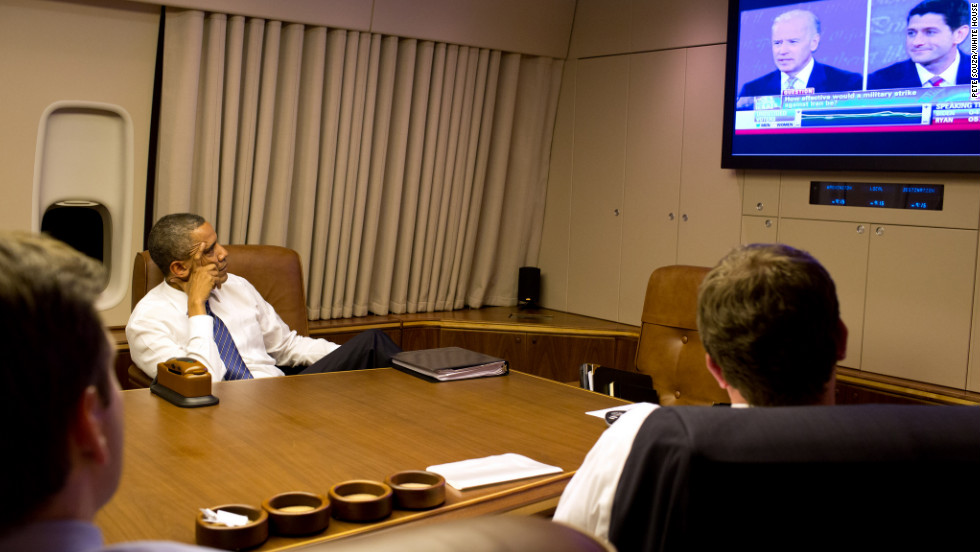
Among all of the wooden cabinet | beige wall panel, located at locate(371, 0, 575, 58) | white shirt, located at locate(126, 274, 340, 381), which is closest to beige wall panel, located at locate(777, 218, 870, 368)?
the wooden cabinet

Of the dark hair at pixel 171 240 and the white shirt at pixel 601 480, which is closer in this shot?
the white shirt at pixel 601 480

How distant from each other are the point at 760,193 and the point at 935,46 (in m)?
1.07

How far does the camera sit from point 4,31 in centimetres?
384

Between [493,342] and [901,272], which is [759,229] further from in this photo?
[493,342]

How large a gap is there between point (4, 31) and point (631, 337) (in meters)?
3.39

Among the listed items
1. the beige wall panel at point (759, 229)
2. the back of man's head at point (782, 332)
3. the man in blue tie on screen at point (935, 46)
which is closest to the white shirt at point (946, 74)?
the man in blue tie on screen at point (935, 46)

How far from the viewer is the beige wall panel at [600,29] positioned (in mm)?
5215

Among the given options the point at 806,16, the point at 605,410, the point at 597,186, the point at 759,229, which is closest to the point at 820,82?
the point at 806,16

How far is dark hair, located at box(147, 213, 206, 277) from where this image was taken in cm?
320

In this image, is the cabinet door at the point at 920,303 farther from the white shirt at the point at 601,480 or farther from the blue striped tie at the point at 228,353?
the white shirt at the point at 601,480

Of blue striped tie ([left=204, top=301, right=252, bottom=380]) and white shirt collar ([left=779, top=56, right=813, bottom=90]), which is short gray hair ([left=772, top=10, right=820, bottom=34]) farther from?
blue striped tie ([left=204, top=301, right=252, bottom=380])

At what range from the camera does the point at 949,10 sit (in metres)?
3.63

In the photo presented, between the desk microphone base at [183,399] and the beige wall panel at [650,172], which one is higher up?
the beige wall panel at [650,172]

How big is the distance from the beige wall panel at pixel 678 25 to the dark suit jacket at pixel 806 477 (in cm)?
384
